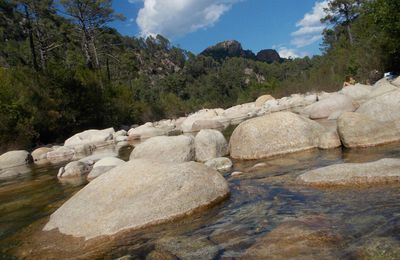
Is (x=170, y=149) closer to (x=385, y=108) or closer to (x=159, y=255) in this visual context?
(x=385, y=108)

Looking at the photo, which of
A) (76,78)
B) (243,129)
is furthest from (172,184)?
(76,78)

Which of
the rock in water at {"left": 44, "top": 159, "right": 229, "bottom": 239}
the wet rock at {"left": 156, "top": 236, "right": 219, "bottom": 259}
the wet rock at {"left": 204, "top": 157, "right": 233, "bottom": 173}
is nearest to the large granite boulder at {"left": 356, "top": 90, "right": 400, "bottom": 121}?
the wet rock at {"left": 204, "top": 157, "right": 233, "bottom": 173}

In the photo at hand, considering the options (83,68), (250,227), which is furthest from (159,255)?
(83,68)

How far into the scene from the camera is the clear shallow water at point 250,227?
14.3 ft

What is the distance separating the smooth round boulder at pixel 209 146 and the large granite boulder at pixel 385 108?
13.1ft

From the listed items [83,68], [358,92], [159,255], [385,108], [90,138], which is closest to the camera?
[159,255]

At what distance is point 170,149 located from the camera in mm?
10812

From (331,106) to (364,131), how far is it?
27.1 feet

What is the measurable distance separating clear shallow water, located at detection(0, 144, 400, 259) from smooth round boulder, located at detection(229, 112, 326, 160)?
2.18 metres

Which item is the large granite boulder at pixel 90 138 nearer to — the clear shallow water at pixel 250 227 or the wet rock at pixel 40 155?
the wet rock at pixel 40 155

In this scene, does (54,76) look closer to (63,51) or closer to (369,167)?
(63,51)

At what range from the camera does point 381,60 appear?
28.3m

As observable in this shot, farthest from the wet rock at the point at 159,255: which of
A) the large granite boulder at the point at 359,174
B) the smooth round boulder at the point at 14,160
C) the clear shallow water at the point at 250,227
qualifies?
the smooth round boulder at the point at 14,160

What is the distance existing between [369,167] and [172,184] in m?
3.10
